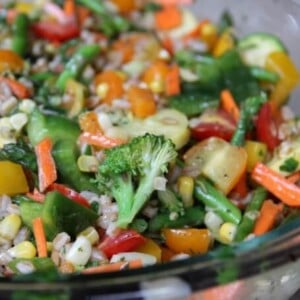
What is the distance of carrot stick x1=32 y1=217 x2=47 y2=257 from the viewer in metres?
2.00

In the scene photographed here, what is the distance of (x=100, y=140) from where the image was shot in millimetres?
2240

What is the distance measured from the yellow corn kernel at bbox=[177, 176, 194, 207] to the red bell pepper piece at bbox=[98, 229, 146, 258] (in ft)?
0.76

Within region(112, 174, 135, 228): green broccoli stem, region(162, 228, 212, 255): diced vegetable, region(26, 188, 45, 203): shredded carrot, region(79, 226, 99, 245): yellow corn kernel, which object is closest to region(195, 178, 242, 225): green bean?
region(162, 228, 212, 255): diced vegetable

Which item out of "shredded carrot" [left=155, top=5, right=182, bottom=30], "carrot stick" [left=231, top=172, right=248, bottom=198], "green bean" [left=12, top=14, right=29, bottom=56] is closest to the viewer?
"carrot stick" [left=231, top=172, right=248, bottom=198]

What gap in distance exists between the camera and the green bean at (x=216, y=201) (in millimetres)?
2184

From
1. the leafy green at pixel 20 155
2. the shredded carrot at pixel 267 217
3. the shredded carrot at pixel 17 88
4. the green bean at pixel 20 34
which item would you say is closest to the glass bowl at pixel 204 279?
the shredded carrot at pixel 267 217

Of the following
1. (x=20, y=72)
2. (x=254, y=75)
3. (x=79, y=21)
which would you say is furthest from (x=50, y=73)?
(x=254, y=75)

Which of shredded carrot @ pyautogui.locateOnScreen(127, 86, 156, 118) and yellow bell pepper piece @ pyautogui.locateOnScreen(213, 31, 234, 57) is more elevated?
yellow bell pepper piece @ pyautogui.locateOnScreen(213, 31, 234, 57)

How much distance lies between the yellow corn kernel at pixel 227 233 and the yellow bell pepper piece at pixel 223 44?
3.07 feet

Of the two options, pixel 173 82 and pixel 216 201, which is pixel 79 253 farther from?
pixel 173 82

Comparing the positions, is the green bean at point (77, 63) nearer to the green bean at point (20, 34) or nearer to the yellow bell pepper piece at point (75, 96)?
the yellow bell pepper piece at point (75, 96)

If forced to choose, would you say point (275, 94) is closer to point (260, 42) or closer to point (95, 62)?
point (260, 42)

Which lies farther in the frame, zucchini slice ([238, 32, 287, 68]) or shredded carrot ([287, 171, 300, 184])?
zucchini slice ([238, 32, 287, 68])

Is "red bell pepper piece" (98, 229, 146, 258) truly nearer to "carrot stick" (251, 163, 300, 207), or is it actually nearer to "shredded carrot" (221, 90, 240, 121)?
"carrot stick" (251, 163, 300, 207)
